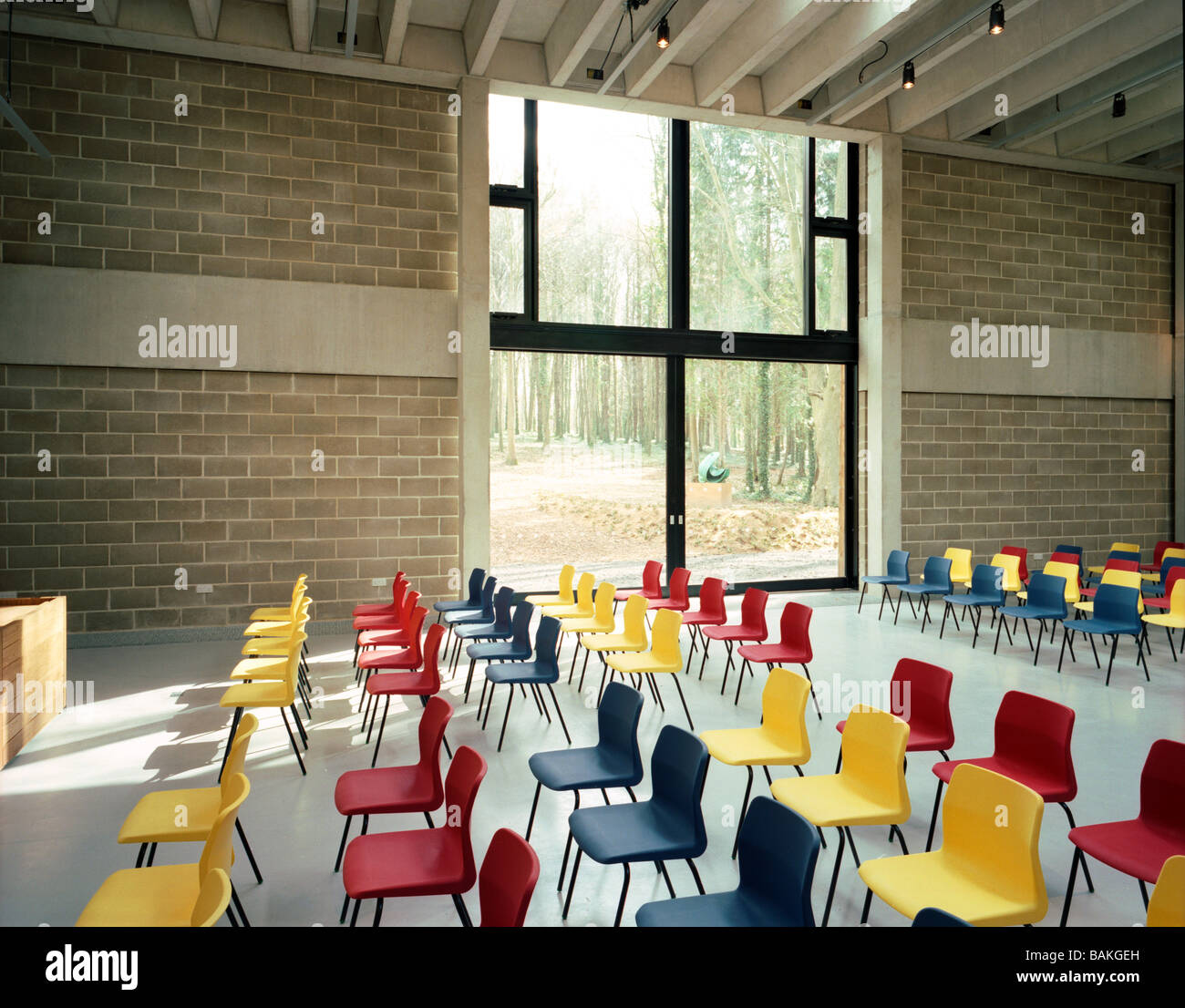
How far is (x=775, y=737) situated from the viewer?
3996 millimetres

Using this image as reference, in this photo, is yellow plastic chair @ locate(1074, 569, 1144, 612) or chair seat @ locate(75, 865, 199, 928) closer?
chair seat @ locate(75, 865, 199, 928)

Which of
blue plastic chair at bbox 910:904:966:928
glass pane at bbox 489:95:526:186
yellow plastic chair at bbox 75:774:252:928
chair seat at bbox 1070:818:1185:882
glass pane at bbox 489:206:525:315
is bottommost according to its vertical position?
chair seat at bbox 1070:818:1185:882

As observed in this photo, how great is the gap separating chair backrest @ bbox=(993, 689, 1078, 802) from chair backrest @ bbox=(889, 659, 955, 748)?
26 centimetres

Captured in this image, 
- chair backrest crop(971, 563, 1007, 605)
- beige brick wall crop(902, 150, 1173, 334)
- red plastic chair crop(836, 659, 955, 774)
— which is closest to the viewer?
red plastic chair crop(836, 659, 955, 774)

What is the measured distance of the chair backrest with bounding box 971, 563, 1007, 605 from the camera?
8.41 meters

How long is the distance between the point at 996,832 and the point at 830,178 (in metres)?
10.6

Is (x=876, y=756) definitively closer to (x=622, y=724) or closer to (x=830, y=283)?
(x=622, y=724)

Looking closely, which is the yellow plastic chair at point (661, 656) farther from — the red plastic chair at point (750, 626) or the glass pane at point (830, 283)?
the glass pane at point (830, 283)

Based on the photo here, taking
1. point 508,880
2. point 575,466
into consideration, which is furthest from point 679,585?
point 508,880

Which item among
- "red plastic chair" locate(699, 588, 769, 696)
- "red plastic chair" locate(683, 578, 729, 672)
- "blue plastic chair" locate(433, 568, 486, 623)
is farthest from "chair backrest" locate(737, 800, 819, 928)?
"blue plastic chair" locate(433, 568, 486, 623)

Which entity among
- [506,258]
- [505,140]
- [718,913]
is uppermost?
[505,140]

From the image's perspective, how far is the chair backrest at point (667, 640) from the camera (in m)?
5.32

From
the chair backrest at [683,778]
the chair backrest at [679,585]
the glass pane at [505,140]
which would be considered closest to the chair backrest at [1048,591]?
the chair backrest at [679,585]

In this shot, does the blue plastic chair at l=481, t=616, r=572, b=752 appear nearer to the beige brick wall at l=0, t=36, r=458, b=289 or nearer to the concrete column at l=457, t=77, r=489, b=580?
the concrete column at l=457, t=77, r=489, b=580
